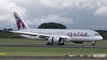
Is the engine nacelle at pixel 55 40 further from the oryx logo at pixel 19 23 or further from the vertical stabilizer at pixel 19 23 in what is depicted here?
the oryx logo at pixel 19 23

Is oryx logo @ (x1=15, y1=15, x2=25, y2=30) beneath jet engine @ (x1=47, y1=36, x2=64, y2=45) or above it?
above

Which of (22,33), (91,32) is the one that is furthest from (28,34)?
(91,32)

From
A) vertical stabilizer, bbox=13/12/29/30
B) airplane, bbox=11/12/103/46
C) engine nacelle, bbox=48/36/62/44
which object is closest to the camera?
engine nacelle, bbox=48/36/62/44

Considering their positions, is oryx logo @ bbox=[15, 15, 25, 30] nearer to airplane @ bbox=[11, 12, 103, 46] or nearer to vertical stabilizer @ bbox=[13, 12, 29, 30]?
vertical stabilizer @ bbox=[13, 12, 29, 30]

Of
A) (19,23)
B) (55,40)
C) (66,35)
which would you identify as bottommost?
(55,40)

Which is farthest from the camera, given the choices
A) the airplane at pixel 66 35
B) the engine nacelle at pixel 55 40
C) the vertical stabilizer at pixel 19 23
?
the vertical stabilizer at pixel 19 23

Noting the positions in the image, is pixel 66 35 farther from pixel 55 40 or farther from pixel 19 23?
pixel 19 23

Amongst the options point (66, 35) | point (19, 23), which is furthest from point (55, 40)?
point (19, 23)

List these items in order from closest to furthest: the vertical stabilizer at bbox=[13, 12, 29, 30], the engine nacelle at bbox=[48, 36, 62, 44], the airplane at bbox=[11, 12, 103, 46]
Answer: the engine nacelle at bbox=[48, 36, 62, 44] → the airplane at bbox=[11, 12, 103, 46] → the vertical stabilizer at bbox=[13, 12, 29, 30]

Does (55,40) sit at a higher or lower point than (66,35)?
lower

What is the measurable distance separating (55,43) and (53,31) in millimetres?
6372

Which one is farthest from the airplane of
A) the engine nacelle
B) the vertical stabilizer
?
the vertical stabilizer

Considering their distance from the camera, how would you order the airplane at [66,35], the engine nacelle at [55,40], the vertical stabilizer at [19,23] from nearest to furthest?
the engine nacelle at [55,40], the airplane at [66,35], the vertical stabilizer at [19,23]

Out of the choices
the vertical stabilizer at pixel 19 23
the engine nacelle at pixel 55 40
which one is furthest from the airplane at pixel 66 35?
the vertical stabilizer at pixel 19 23
